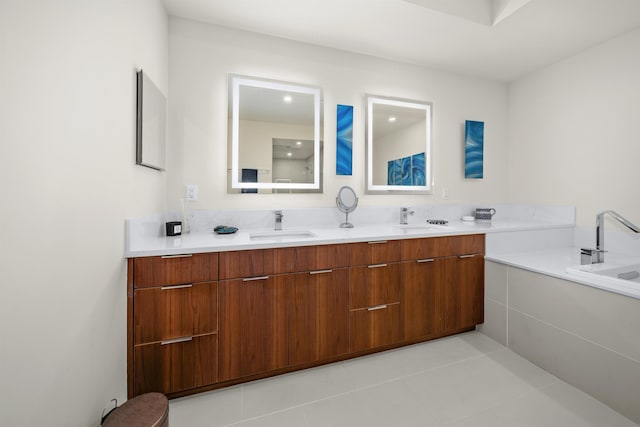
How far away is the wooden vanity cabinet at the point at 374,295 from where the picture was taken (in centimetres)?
179

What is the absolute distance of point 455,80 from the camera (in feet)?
9.36

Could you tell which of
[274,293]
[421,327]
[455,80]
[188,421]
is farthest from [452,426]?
[455,80]

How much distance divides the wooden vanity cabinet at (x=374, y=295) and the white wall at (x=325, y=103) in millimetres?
703

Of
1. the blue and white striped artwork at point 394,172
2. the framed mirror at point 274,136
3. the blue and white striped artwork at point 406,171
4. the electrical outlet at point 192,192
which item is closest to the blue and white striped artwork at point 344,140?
the framed mirror at point 274,136

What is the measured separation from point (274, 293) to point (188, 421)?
0.73 meters

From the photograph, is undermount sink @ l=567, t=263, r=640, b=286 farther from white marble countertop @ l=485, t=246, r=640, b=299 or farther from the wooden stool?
the wooden stool

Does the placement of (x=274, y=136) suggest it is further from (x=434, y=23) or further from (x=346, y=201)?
(x=434, y=23)

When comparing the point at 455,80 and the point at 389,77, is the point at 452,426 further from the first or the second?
the point at 455,80

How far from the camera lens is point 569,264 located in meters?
1.97

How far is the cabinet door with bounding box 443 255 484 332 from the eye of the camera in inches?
82.0

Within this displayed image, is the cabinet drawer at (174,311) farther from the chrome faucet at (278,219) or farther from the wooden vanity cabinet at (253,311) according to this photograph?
the chrome faucet at (278,219)

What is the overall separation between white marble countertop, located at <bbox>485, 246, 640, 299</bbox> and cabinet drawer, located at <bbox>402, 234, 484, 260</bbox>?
0.18 metres

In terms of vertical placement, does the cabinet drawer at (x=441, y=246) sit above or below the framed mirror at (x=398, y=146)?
below

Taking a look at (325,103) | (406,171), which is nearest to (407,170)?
(406,171)
